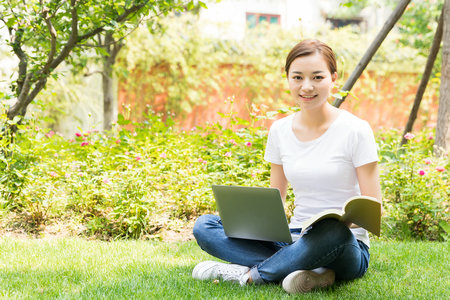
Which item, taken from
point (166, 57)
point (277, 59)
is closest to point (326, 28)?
point (277, 59)

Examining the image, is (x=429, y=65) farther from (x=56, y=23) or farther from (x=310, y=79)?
(x=56, y=23)

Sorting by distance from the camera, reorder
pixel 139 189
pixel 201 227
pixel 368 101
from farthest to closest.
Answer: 1. pixel 368 101
2. pixel 139 189
3. pixel 201 227

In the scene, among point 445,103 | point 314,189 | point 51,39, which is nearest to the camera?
point 314,189

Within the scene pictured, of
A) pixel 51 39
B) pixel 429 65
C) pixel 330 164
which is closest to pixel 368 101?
pixel 429 65

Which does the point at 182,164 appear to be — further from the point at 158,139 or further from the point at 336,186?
the point at 336,186

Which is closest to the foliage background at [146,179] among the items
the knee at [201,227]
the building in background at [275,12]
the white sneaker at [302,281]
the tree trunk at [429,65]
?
the tree trunk at [429,65]

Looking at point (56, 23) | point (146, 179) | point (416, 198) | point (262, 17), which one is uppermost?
point (262, 17)

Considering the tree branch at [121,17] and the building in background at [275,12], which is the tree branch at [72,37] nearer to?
the tree branch at [121,17]

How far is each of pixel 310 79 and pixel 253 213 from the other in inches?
23.1

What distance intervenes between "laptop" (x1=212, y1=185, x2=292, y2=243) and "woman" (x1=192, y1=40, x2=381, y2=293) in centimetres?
7

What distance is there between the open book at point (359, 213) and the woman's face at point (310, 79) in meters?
0.52

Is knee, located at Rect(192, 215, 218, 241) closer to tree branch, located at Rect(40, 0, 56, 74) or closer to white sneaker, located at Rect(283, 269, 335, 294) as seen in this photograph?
white sneaker, located at Rect(283, 269, 335, 294)

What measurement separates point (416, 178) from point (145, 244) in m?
1.85

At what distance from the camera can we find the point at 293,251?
6.67 ft
